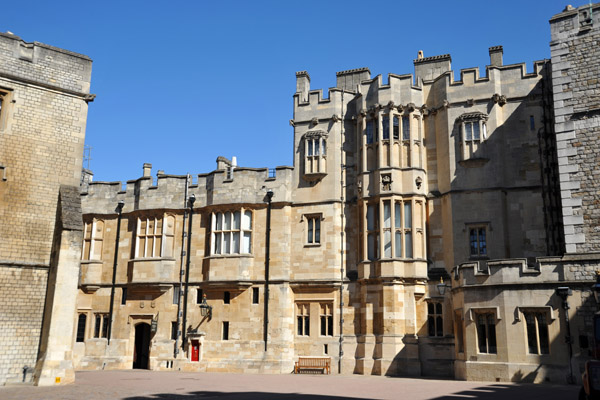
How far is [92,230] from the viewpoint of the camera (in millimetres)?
30859

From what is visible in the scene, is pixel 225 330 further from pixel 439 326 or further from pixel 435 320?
pixel 439 326

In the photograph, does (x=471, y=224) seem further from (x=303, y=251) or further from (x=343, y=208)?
(x=303, y=251)

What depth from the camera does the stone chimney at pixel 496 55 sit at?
2764 cm

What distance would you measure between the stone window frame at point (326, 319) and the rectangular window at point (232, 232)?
4.54 m

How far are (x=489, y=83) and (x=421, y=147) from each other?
4182mm

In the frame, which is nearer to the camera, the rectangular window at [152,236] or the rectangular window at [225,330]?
the rectangular window at [225,330]

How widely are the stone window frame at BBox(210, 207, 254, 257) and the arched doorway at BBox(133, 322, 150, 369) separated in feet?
18.8

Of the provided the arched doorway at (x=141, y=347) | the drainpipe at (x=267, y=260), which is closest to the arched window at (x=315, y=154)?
the drainpipe at (x=267, y=260)

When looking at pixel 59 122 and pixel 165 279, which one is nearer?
pixel 59 122

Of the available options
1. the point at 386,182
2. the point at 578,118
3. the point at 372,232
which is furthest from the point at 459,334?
the point at 578,118

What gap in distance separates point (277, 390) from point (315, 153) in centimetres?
1426

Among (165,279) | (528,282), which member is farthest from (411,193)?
(165,279)

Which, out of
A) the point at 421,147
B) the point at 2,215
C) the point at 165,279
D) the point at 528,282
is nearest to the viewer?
the point at 2,215

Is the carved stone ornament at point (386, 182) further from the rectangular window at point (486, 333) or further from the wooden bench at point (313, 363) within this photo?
the wooden bench at point (313, 363)
